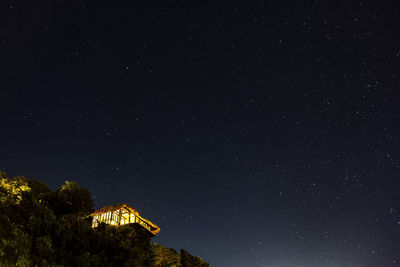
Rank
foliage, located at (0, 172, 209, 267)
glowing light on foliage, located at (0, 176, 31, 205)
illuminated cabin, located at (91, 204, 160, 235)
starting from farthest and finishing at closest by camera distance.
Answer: illuminated cabin, located at (91, 204, 160, 235) < glowing light on foliage, located at (0, 176, 31, 205) < foliage, located at (0, 172, 209, 267)

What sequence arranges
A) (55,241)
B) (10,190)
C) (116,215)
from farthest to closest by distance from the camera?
(116,215), (10,190), (55,241)

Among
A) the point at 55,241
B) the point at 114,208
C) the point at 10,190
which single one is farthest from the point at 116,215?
the point at 55,241

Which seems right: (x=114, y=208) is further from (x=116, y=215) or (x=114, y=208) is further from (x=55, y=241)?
(x=55, y=241)

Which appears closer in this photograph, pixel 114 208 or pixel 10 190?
pixel 10 190

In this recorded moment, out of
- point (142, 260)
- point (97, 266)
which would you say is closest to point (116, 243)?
point (142, 260)

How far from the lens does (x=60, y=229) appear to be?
67.6 ft

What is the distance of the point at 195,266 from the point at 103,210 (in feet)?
35.6

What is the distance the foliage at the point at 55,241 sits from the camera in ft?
57.5

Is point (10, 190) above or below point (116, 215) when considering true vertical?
below

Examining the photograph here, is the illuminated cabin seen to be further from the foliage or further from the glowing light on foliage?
the glowing light on foliage

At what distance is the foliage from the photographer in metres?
17.5

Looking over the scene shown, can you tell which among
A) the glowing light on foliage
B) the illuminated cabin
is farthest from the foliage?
the illuminated cabin

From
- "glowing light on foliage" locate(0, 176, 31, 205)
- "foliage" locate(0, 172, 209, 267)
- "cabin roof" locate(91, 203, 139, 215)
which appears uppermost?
"cabin roof" locate(91, 203, 139, 215)

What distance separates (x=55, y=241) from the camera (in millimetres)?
20188
